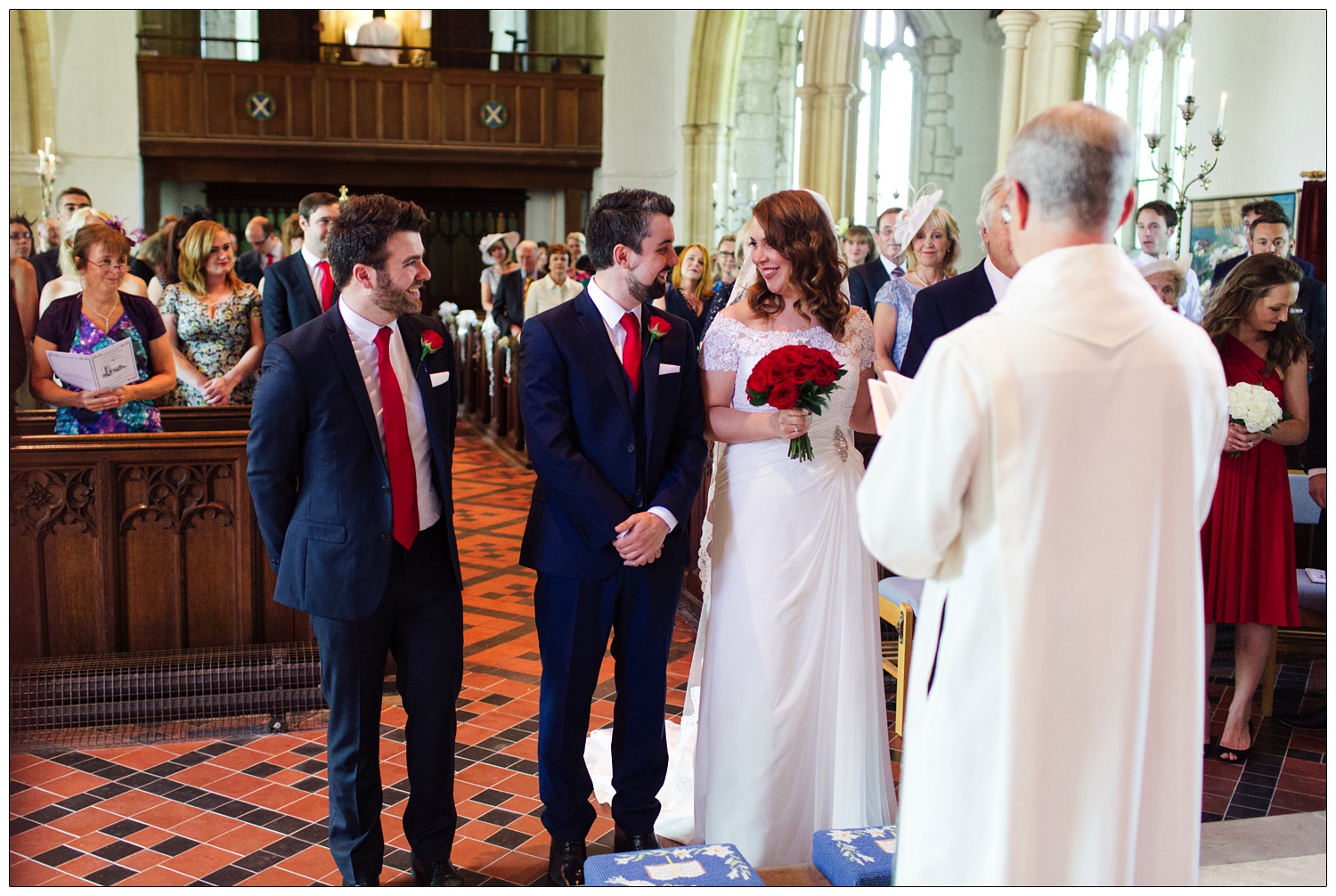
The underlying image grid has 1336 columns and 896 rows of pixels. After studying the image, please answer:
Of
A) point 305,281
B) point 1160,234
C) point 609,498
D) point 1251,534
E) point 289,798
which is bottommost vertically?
point 289,798

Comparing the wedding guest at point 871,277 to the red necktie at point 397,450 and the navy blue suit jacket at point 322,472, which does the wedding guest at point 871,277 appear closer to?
the red necktie at point 397,450

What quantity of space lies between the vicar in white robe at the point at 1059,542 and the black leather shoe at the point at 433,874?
1571mm

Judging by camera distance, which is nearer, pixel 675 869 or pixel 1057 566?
pixel 1057 566

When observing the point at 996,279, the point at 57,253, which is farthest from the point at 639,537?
the point at 57,253

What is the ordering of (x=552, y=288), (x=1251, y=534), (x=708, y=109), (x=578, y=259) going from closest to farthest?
1. (x=1251, y=534)
2. (x=552, y=288)
3. (x=578, y=259)
4. (x=708, y=109)

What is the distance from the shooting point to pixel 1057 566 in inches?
70.5

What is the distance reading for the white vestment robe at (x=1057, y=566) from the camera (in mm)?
1743

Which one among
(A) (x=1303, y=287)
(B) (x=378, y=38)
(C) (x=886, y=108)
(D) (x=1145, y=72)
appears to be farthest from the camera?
(C) (x=886, y=108)

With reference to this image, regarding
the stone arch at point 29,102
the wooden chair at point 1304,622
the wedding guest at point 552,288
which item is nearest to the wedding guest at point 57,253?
the wedding guest at point 552,288

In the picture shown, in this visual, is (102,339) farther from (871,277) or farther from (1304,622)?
(1304,622)

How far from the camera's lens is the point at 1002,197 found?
10.2 ft

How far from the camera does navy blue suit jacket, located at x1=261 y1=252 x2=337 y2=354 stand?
5.05 metres

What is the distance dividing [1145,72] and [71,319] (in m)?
17.5

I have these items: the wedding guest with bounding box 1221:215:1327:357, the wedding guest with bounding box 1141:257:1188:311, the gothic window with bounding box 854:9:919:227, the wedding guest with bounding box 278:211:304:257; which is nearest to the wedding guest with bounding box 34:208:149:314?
the wedding guest with bounding box 278:211:304:257
